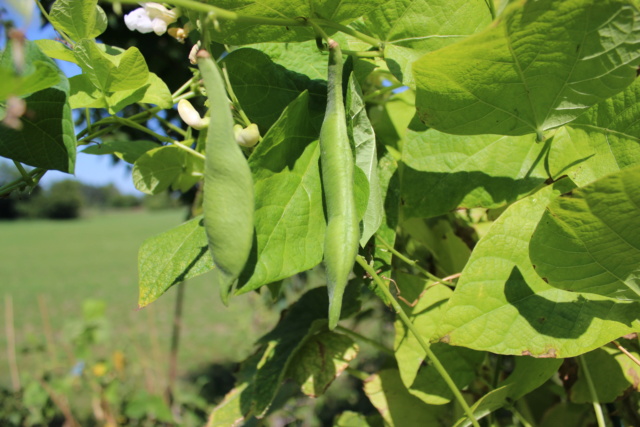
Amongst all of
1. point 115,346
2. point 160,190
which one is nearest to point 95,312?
point 160,190

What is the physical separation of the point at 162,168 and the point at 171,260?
0.16 m

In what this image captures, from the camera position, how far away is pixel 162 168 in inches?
22.4

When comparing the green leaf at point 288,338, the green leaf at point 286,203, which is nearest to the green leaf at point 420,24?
the green leaf at point 286,203

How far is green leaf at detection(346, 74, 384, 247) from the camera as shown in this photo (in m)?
0.41

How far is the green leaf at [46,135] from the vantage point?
44 cm

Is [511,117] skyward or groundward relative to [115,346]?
skyward

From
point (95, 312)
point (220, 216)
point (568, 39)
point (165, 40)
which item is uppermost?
point (568, 39)

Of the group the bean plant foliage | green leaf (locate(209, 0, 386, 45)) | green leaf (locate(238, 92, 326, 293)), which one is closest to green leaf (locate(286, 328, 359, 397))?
the bean plant foliage

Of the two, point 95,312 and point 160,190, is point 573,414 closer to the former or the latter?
point 160,190

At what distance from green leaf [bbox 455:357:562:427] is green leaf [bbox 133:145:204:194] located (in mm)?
382

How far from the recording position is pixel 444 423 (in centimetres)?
A: 63

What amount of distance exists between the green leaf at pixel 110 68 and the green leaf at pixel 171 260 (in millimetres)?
147

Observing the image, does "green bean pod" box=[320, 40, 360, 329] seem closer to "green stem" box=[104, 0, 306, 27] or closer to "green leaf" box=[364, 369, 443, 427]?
"green stem" box=[104, 0, 306, 27]

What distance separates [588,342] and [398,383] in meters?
0.27
